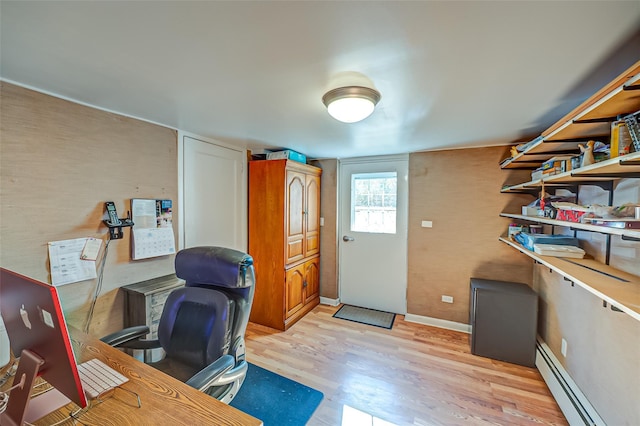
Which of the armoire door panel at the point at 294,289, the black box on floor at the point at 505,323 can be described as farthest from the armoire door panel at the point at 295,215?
the black box on floor at the point at 505,323

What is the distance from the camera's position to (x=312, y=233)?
376cm

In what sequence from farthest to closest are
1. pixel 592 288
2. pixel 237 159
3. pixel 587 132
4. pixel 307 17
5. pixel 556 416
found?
pixel 237 159
pixel 556 416
pixel 587 132
pixel 592 288
pixel 307 17

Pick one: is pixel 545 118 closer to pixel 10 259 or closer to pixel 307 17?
pixel 307 17

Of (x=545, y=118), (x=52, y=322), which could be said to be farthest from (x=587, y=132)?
(x=52, y=322)

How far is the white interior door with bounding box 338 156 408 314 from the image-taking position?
3520 mm

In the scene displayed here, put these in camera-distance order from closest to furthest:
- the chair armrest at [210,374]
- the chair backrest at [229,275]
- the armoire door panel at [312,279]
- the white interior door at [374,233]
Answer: the chair armrest at [210,374] → the chair backrest at [229,275] → the white interior door at [374,233] → the armoire door panel at [312,279]

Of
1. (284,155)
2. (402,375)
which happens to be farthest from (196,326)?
(284,155)

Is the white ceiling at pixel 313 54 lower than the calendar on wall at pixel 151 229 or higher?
higher

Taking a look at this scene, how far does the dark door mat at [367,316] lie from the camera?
10.9 ft

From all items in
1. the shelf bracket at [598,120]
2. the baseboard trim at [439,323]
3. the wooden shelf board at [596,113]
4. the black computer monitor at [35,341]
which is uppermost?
the wooden shelf board at [596,113]

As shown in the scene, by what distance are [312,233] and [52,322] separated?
10.1 feet

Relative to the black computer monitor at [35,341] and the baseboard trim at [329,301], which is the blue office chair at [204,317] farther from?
the baseboard trim at [329,301]

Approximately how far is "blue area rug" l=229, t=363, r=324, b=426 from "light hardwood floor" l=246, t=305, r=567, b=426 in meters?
0.08

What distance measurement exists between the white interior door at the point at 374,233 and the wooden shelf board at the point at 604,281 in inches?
71.9
